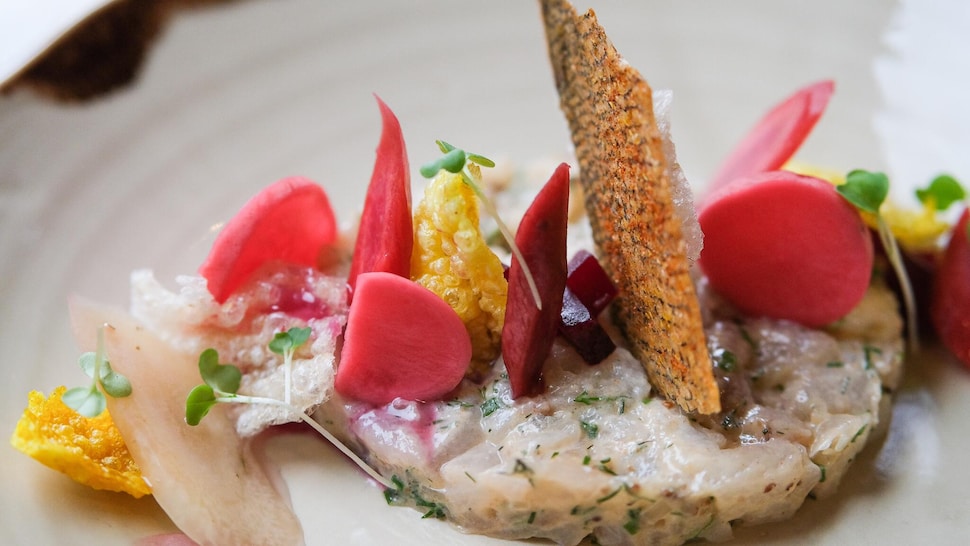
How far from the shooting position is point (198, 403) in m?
1.76

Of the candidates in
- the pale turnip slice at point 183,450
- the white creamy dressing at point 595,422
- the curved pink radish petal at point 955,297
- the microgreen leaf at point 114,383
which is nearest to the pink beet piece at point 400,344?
the white creamy dressing at point 595,422

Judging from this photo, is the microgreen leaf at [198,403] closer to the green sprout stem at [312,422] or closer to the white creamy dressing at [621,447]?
the green sprout stem at [312,422]

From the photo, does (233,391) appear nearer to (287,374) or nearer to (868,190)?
(287,374)

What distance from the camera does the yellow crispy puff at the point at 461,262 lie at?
1772 mm

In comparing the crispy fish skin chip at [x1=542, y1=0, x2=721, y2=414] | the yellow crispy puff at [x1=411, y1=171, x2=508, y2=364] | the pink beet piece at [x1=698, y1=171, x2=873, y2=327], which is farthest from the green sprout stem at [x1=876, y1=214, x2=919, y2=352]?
the yellow crispy puff at [x1=411, y1=171, x2=508, y2=364]

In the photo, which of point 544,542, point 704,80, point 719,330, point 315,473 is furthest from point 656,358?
point 704,80

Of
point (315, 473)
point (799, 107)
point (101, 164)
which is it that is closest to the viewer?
point (315, 473)

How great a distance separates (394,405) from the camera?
1792 millimetres

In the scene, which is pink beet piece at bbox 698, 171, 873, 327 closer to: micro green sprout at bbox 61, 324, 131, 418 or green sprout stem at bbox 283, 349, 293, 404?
green sprout stem at bbox 283, 349, 293, 404

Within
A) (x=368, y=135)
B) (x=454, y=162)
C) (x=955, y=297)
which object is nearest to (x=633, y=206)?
(x=454, y=162)

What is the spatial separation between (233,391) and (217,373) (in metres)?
0.05

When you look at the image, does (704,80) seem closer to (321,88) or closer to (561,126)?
(561,126)

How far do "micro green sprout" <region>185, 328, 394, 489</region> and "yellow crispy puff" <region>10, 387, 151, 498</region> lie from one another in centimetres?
15

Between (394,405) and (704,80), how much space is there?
184 centimetres
